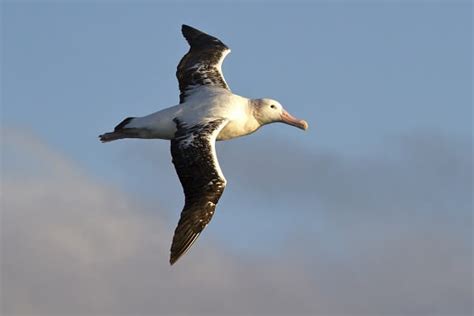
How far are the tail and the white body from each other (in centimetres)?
12

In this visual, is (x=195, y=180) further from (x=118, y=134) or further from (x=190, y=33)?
(x=190, y=33)

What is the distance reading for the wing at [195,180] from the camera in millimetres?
18953

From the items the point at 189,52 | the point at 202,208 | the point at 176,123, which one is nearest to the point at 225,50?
the point at 189,52

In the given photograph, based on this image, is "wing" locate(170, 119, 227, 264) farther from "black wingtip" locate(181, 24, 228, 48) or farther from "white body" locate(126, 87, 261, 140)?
"black wingtip" locate(181, 24, 228, 48)

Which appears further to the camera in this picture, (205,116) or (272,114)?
(272,114)

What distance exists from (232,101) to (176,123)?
1.23 m

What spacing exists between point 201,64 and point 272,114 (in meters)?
2.03

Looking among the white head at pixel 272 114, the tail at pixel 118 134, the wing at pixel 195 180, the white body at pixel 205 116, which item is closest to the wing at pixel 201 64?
the white head at pixel 272 114

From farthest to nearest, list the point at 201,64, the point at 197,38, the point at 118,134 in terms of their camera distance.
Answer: the point at 197,38 < the point at 201,64 < the point at 118,134

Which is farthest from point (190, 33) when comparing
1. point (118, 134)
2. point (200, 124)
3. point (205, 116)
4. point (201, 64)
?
point (200, 124)

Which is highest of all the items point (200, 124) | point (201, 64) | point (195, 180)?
point (201, 64)

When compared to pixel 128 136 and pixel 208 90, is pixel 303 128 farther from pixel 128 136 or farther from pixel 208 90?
pixel 128 136

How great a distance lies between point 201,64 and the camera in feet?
77.1

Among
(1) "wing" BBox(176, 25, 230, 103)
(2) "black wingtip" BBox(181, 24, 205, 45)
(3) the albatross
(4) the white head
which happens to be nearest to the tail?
(3) the albatross
